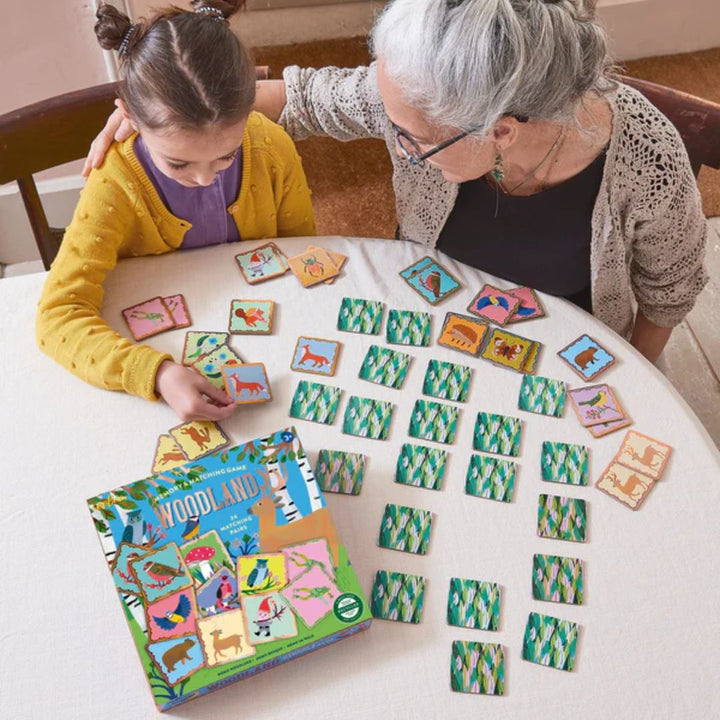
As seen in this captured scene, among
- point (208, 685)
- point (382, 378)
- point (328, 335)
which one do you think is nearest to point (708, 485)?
point (382, 378)

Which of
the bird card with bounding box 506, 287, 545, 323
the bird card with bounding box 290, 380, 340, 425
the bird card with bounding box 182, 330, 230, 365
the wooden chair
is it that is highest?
the wooden chair

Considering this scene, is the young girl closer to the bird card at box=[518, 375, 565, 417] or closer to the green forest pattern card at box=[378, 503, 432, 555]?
the green forest pattern card at box=[378, 503, 432, 555]

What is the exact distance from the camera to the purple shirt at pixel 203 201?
133 centimetres

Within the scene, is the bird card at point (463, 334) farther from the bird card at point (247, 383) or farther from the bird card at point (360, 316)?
the bird card at point (247, 383)

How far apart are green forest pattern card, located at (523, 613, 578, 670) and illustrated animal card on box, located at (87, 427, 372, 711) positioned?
0.66ft

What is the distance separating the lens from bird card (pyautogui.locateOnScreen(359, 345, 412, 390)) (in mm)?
1241

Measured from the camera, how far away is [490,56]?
1035 millimetres

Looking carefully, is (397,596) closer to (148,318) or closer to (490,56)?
(148,318)

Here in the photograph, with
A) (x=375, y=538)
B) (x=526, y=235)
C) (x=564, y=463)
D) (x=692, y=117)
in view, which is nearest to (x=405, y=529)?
(x=375, y=538)

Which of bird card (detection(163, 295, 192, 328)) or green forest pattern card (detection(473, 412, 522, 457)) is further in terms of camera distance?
bird card (detection(163, 295, 192, 328))

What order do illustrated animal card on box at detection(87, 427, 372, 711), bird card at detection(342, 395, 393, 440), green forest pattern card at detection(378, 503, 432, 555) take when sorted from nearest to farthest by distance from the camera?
illustrated animal card on box at detection(87, 427, 372, 711)
green forest pattern card at detection(378, 503, 432, 555)
bird card at detection(342, 395, 393, 440)

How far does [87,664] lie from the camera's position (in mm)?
994

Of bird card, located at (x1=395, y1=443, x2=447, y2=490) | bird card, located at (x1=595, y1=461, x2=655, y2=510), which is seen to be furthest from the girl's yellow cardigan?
bird card, located at (x1=595, y1=461, x2=655, y2=510)

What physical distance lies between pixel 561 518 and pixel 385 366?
1.08ft
